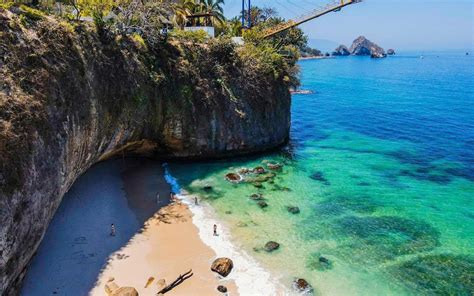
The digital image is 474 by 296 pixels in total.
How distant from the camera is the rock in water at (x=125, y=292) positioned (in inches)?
701

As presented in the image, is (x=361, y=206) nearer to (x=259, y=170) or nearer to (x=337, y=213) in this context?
(x=337, y=213)

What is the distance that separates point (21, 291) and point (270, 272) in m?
12.5

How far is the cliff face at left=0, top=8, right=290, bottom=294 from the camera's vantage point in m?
16.6

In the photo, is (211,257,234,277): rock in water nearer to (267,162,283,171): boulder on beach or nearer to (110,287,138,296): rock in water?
(110,287,138,296): rock in water

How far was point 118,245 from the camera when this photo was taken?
22047 mm

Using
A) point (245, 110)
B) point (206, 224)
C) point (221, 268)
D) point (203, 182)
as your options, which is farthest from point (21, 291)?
point (245, 110)

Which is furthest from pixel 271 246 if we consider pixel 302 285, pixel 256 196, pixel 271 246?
pixel 256 196

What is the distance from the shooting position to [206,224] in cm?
2519

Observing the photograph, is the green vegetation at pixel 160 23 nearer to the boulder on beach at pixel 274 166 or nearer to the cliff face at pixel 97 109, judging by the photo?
the cliff face at pixel 97 109

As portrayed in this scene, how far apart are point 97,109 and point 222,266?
13248 millimetres

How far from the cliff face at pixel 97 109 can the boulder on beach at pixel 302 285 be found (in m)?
13.3

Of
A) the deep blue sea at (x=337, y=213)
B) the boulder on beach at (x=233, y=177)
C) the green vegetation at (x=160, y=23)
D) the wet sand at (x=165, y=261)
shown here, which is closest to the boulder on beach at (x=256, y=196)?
the deep blue sea at (x=337, y=213)

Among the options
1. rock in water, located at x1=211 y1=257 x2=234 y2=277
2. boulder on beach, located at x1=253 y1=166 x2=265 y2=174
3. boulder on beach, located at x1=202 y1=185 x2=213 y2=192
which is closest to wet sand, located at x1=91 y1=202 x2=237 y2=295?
rock in water, located at x1=211 y1=257 x2=234 y2=277

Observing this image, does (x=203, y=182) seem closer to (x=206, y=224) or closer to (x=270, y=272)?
(x=206, y=224)
